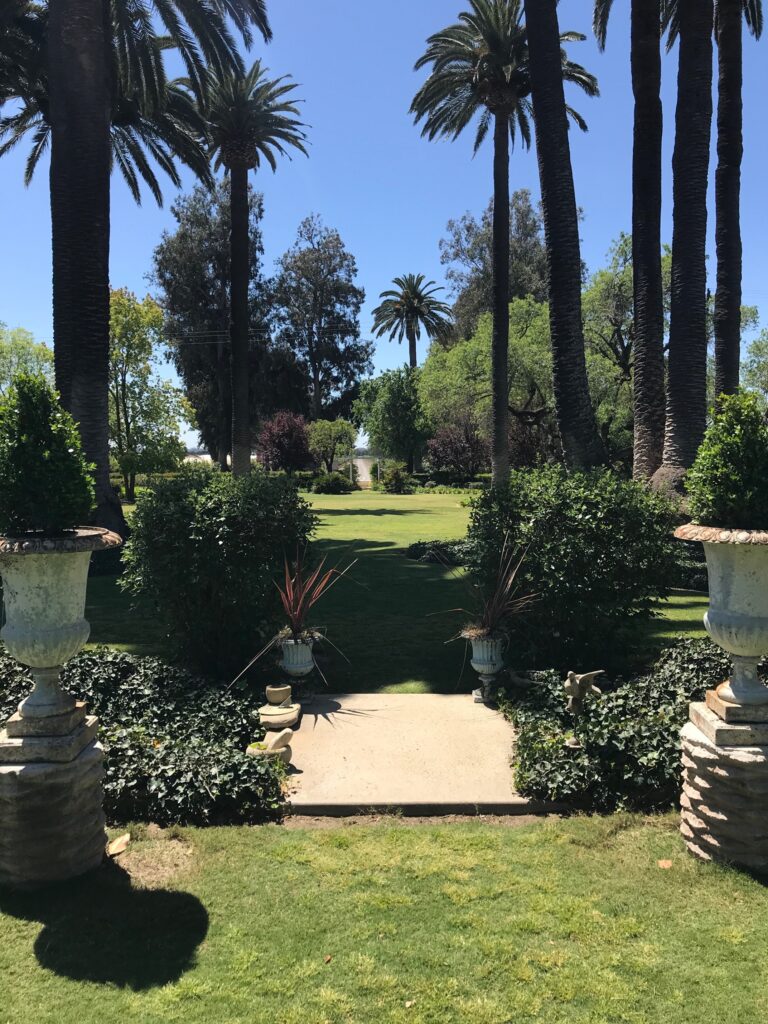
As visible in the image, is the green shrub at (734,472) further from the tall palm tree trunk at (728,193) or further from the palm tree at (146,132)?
the palm tree at (146,132)

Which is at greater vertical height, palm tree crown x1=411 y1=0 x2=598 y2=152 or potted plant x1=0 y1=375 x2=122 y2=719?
palm tree crown x1=411 y1=0 x2=598 y2=152

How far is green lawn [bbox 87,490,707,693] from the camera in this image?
6.94 m

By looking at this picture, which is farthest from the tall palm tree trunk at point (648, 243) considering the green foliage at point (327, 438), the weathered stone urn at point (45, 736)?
the green foliage at point (327, 438)

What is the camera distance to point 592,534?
20.1 feet

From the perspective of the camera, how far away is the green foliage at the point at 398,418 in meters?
48.8

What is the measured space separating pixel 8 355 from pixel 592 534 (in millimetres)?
40646

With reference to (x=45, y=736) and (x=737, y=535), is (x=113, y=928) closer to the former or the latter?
(x=45, y=736)

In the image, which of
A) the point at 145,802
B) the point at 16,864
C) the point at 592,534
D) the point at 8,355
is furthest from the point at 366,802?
the point at 8,355

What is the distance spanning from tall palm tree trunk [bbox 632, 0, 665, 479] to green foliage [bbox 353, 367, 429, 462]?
34.8 meters

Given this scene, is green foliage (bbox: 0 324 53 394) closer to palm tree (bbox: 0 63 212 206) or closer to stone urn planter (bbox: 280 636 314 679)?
palm tree (bbox: 0 63 212 206)

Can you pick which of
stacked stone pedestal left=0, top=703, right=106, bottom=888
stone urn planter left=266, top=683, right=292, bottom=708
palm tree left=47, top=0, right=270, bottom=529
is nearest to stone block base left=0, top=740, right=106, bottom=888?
stacked stone pedestal left=0, top=703, right=106, bottom=888

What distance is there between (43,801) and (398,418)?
154 feet

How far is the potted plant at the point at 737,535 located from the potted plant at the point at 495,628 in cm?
246

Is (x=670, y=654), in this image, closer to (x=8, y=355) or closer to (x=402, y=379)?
(x=8, y=355)
